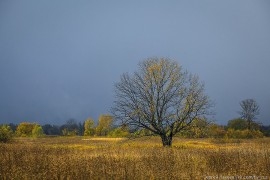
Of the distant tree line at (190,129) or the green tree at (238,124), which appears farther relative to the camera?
the green tree at (238,124)

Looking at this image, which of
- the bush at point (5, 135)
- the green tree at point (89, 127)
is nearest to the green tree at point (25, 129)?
the green tree at point (89, 127)

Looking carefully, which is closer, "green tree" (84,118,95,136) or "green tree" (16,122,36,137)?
"green tree" (84,118,95,136)

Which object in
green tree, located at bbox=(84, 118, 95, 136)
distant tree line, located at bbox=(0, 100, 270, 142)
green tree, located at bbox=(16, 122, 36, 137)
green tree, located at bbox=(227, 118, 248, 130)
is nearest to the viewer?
distant tree line, located at bbox=(0, 100, 270, 142)

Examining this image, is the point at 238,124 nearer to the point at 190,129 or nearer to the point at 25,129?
the point at 190,129

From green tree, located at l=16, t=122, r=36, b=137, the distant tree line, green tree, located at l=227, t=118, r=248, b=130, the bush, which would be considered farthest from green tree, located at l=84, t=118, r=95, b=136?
the bush

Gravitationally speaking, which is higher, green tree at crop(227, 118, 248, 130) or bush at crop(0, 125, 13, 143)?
Answer: green tree at crop(227, 118, 248, 130)

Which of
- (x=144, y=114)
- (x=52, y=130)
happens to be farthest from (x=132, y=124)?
(x=52, y=130)

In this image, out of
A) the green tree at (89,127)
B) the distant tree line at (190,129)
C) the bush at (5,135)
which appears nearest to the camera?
the distant tree line at (190,129)

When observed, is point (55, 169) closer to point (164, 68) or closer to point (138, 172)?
point (138, 172)

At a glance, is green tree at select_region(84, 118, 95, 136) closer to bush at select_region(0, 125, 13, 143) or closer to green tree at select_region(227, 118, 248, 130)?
green tree at select_region(227, 118, 248, 130)

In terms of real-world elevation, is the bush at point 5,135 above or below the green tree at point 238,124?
below

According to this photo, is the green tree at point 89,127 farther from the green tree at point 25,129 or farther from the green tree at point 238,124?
the green tree at point 238,124

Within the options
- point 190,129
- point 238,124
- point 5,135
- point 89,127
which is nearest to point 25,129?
point 89,127

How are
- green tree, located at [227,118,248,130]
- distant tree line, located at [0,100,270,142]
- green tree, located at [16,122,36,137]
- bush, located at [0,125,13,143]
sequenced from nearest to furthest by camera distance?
distant tree line, located at [0,100,270,142] → bush, located at [0,125,13,143] → green tree, located at [227,118,248,130] → green tree, located at [16,122,36,137]
